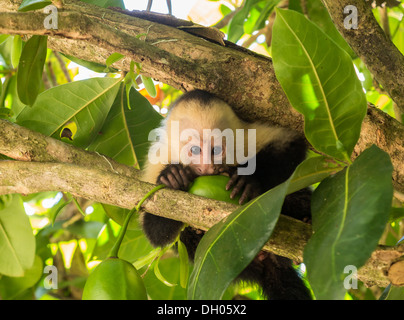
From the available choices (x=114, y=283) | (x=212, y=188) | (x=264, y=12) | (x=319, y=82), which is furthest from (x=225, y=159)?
(x=114, y=283)

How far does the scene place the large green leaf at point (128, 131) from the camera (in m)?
2.13

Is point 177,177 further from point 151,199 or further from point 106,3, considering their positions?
point 106,3

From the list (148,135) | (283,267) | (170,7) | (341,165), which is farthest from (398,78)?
(170,7)

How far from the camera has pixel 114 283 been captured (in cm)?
106

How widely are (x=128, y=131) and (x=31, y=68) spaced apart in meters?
0.60

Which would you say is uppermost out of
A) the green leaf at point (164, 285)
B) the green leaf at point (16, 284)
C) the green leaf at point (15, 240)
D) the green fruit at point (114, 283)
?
the green fruit at point (114, 283)

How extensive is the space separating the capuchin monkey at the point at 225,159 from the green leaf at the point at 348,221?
0.59 m

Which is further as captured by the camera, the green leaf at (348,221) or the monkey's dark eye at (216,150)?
the monkey's dark eye at (216,150)

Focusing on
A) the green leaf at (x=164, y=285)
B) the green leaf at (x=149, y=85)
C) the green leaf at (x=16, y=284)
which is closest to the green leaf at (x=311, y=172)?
the green leaf at (x=149, y=85)

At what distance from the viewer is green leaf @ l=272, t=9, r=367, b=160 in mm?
1198

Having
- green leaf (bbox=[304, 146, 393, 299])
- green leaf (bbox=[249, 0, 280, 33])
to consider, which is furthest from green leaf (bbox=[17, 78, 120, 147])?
green leaf (bbox=[304, 146, 393, 299])

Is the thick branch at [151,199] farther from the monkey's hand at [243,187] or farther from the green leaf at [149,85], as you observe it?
the green leaf at [149,85]

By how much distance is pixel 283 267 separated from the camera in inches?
81.8
